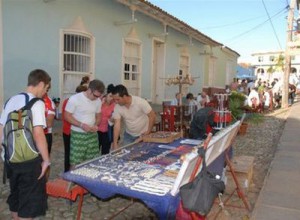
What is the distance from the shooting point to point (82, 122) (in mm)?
4488

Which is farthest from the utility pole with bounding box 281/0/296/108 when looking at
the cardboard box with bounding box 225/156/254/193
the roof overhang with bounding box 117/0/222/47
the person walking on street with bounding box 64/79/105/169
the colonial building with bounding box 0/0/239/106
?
the person walking on street with bounding box 64/79/105/169

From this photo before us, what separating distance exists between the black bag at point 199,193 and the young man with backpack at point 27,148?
4.39ft

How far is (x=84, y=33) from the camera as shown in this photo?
30.7 feet

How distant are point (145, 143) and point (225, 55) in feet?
66.7

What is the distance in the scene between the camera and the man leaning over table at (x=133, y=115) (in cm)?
482

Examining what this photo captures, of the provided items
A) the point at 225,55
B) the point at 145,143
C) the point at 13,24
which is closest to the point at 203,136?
the point at 145,143

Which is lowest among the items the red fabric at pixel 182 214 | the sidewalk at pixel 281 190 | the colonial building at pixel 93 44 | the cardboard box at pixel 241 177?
the sidewalk at pixel 281 190

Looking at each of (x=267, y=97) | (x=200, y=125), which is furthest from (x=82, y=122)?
(x=267, y=97)

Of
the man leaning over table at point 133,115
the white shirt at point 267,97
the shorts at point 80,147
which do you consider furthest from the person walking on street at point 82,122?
the white shirt at point 267,97

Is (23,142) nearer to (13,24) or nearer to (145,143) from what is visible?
(145,143)

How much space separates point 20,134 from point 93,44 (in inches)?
285

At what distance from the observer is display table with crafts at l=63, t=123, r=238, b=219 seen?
102 inches

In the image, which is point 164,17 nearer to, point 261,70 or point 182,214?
point 182,214

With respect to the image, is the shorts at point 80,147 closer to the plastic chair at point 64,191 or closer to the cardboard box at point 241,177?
the plastic chair at point 64,191
